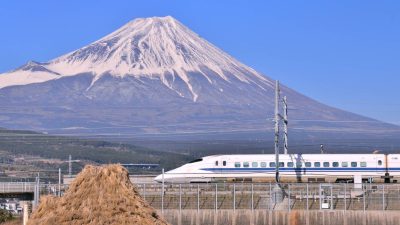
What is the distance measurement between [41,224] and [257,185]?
35980 mm

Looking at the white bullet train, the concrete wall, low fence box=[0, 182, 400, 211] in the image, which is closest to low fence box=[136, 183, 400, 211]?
low fence box=[0, 182, 400, 211]

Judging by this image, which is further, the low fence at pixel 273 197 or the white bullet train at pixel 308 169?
the white bullet train at pixel 308 169

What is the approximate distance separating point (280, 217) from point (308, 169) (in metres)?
34.5

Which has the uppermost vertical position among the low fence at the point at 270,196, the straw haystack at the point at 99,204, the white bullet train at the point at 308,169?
the white bullet train at the point at 308,169

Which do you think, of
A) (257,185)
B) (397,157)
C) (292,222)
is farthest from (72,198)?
(397,157)

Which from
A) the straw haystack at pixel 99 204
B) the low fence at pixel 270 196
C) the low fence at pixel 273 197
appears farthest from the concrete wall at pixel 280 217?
the straw haystack at pixel 99 204

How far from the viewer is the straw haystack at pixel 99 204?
22.6 m

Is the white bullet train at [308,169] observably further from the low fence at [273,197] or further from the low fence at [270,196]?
the low fence at [273,197]

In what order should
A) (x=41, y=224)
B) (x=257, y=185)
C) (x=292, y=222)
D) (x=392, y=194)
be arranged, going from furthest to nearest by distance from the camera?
(x=257, y=185)
(x=392, y=194)
(x=292, y=222)
(x=41, y=224)

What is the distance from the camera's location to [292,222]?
5003 cm

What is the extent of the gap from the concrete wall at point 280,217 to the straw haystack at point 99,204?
2692cm

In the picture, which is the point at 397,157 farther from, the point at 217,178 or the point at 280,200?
the point at 280,200

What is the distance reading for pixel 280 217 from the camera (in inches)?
1997

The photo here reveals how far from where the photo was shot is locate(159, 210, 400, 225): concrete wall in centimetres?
4885
